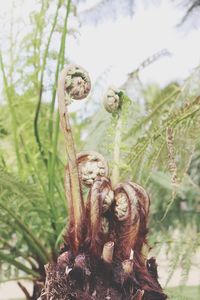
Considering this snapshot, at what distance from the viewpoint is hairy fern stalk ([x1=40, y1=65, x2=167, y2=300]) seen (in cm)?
Result: 52

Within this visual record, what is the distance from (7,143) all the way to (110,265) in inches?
34.2

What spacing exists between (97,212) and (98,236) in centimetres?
2

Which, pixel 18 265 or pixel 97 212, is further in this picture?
pixel 18 265

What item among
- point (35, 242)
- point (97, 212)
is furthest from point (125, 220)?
point (35, 242)

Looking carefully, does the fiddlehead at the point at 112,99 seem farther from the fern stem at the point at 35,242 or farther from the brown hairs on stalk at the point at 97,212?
the fern stem at the point at 35,242

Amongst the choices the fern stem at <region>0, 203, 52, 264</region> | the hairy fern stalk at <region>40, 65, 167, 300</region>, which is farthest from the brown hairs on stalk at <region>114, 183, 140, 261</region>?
the fern stem at <region>0, 203, 52, 264</region>

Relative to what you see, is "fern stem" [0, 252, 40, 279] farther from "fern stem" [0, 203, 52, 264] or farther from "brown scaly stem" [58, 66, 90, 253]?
"brown scaly stem" [58, 66, 90, 253]

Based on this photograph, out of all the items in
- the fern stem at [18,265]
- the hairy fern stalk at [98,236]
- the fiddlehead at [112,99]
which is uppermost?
the fiddlehead at [112,99]

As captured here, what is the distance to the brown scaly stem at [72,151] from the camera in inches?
21.2

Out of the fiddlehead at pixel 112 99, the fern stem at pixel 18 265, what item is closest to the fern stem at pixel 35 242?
the fern stem at pixel 18 265

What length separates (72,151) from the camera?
553 mm

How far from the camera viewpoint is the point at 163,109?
1050 millimetres

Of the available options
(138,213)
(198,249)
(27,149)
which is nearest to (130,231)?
(138,213)

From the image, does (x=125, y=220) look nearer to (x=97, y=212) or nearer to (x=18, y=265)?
(x=97, y=212)
